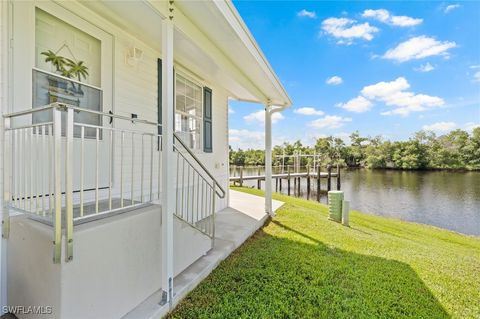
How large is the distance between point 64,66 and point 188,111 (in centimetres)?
241

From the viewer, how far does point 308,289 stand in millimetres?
2771

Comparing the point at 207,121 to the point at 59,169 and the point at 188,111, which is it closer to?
the point at 188,111

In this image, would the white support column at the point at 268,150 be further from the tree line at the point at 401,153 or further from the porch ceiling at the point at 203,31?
the tree line at the point at 401,153

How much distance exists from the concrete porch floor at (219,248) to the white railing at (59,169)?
0.89 meters

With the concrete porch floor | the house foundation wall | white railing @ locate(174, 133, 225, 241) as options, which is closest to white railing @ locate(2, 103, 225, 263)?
the house foundation wall

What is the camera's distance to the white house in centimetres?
174

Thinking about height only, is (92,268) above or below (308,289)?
above

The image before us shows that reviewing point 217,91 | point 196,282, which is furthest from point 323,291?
point 217,91

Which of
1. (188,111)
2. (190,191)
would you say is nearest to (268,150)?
(188,111)

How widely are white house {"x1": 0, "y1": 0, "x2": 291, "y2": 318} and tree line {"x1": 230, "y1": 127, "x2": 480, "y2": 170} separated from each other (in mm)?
28328

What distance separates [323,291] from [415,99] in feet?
157

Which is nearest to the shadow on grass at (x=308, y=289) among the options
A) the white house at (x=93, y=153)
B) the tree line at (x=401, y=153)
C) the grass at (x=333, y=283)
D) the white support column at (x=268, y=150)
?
the grass at (x=333, y=283)

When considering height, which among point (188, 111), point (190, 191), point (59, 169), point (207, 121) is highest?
point (188, 111)

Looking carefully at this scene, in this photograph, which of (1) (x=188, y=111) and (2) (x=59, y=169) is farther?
(1) (x=188, y=111)
